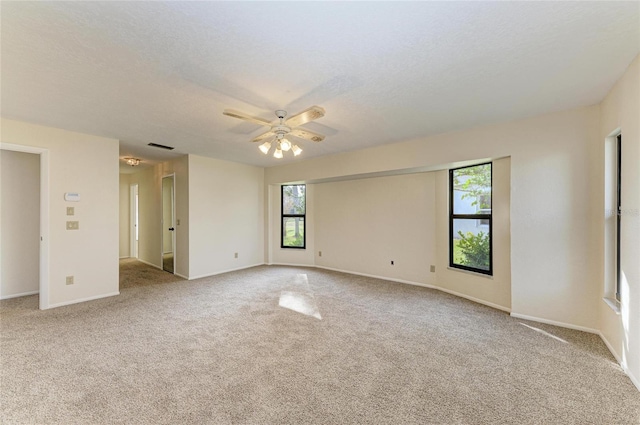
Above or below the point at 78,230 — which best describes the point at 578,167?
above

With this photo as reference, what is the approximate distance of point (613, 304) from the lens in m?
2.58

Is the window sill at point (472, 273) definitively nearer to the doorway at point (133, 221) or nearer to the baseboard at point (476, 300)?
the baseboard at point (476, 300)

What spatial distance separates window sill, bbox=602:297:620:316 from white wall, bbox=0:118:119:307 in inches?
251

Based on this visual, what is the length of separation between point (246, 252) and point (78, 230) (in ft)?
10.2

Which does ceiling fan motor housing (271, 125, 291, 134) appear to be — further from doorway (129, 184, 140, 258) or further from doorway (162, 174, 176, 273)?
doorway (129, 184, 140, 258)

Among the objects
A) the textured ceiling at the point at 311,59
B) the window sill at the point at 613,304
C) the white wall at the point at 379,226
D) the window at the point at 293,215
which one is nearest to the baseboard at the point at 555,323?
the window sill at the point at 613,304

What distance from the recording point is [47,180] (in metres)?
3.64

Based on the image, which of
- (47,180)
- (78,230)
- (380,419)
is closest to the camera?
(380,419)

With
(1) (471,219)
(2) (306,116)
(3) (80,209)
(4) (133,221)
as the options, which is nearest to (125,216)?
(4) (133,221)

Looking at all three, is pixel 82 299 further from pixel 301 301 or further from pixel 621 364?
pixel 621 364

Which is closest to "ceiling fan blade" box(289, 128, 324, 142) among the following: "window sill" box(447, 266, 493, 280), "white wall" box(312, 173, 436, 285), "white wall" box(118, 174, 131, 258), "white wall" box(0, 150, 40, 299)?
"white wall" box(312, 173, 436, 285)

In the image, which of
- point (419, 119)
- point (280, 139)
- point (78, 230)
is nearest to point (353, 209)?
point (419, 119)

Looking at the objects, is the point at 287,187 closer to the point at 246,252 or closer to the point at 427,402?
the point at 246,252

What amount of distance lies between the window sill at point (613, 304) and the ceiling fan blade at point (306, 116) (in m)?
3.31
